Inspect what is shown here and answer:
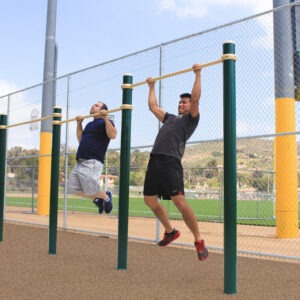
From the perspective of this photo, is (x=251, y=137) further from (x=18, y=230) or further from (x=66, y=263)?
(x=18, y=230)

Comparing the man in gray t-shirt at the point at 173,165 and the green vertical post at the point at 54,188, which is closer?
the man in gray t-shirt at the point at 173,165

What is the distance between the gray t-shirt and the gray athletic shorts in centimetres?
129

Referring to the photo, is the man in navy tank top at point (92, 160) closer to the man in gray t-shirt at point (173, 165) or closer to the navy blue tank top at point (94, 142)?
the navy blue tank top at point (94, 142)

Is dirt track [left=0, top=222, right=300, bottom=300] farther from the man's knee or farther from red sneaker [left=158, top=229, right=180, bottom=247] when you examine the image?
the man's knee

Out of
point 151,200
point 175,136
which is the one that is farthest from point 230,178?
point 151,200

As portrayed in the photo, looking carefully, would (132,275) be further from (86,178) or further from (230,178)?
(86,178)

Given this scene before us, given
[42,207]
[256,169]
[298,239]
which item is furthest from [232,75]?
[42,207]

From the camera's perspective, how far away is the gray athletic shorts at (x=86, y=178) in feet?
17.8

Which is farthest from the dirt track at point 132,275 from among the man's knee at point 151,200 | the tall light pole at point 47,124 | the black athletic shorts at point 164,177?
the tall light pole at point 47,124

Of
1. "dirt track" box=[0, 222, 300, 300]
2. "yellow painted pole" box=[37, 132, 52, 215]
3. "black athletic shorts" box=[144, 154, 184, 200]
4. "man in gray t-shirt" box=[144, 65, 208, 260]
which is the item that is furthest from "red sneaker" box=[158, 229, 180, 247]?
"yellow painted pole" box=[37, 132, 52, 215]

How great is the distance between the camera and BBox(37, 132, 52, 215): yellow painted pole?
13.5m

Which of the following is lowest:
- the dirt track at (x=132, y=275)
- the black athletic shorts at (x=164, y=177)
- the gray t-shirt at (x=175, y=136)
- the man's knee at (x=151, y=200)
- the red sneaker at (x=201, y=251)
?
the dirt track at (x=132, y=275)

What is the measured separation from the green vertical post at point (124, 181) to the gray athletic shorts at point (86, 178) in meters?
0.79

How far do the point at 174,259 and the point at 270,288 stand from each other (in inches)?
67.8
